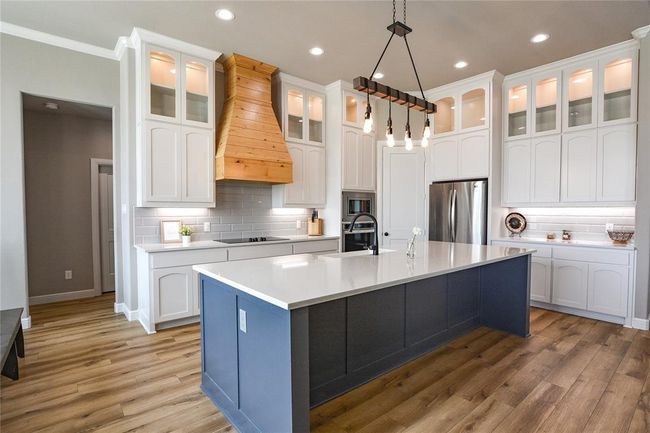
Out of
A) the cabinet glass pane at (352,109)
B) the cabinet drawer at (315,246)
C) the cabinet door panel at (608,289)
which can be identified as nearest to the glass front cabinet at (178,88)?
the cabinet drawer at (315,246)

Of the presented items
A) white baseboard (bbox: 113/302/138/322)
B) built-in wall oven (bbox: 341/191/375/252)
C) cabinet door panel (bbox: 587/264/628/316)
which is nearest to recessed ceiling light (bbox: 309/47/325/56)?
built-in wall oven (bbox: 341/191/375/252)

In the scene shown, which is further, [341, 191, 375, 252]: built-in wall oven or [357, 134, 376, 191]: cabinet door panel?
[357, 134, 376, 191]: cabinet door panel

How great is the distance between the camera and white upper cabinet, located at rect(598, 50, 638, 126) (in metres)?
3.64

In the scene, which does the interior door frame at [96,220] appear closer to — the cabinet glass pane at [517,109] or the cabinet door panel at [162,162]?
the cabinet door panel at [162,162]

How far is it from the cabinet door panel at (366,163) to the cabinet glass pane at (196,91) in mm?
2233

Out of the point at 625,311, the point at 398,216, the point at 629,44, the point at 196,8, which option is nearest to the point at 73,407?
the point at 196,8

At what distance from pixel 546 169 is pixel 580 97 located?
885 mm

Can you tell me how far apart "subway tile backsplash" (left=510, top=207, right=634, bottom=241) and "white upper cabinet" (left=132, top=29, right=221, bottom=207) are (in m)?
4.20

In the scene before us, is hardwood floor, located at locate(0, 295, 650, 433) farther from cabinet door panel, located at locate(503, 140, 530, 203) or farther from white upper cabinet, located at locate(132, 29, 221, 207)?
cabinet door panel, located at locate(503, 140, 530, 203)

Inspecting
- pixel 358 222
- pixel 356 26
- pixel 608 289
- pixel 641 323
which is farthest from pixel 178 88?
pixel 641 323

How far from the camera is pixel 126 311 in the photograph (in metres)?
3.88

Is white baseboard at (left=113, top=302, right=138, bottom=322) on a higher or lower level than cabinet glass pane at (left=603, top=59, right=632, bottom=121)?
lower

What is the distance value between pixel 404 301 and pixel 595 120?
10.7ft

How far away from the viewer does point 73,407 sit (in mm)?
2145
